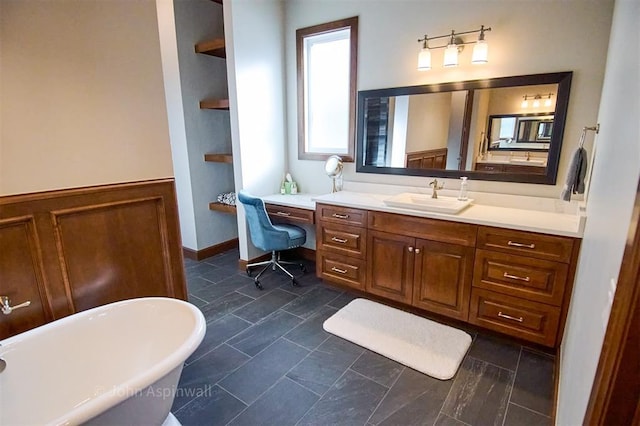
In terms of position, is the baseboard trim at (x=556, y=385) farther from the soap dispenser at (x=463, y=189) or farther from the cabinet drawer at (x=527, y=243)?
the soap dispenser at (x=463, y=189)

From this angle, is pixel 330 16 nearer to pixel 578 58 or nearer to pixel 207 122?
pixel 207 122

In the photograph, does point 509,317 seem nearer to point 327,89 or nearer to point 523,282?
point 523,282

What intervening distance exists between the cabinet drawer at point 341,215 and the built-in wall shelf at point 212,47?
193 centimetres

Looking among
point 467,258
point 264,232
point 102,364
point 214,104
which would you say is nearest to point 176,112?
point 214,104

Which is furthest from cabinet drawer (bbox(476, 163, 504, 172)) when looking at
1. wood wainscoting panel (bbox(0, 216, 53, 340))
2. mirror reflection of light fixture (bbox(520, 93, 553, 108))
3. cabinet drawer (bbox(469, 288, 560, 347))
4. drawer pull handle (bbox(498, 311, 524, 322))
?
wood wainscoting panel (bbox(0, 216, 53, 340))

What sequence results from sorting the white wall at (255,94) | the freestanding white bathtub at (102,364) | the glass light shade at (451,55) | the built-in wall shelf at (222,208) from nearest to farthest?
1. the freestanding white bathtub at (102,364)
2. the glass light shade at (451,55)
3. the white wall at (255,94)
4. the built-in wall shelf at (222,208)

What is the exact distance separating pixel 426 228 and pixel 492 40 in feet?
4.98

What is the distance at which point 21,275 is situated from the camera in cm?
139

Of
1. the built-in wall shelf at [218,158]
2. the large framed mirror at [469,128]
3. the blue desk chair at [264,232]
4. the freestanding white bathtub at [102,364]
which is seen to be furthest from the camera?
the built-in wall shelf at [218,158]

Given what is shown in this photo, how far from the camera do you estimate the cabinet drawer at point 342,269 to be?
2855mm

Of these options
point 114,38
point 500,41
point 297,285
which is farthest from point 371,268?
point 114,38

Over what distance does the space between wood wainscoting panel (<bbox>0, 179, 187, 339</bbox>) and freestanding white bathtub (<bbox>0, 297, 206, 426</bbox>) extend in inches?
7.6

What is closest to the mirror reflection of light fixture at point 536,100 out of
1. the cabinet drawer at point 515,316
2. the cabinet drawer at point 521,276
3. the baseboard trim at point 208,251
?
the cabinet drawer at point 521,276

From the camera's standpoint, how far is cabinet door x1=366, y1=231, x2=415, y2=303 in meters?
2.56
